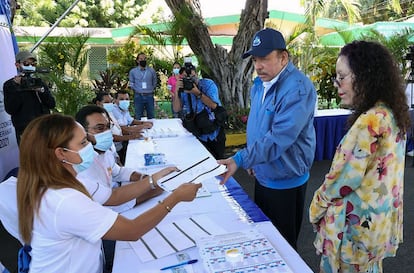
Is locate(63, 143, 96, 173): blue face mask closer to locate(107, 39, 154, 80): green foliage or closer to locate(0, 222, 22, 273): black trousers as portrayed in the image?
locate(0, 222, 22, 273): black trousers

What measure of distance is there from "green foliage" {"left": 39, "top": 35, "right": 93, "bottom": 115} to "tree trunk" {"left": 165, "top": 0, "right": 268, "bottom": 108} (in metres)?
2.07

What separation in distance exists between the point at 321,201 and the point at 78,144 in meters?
0.94

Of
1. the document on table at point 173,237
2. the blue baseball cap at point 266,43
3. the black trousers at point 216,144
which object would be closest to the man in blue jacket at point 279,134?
the blue baseball cap at point 266,43

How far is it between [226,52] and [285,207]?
201 inches

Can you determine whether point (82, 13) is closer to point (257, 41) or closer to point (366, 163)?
point (257, 41)

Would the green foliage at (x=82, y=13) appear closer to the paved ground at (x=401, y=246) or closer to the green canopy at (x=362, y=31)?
the green canopy at (x=362, y=31)

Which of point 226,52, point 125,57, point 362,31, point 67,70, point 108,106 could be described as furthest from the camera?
point 125,57

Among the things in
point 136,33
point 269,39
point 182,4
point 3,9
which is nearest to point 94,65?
point 136,33

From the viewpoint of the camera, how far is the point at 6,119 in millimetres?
4105

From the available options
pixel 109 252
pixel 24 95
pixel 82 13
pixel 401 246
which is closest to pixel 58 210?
pixel 109 252

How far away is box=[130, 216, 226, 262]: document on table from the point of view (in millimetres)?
1341

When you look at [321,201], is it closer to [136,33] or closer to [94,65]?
[136,33]

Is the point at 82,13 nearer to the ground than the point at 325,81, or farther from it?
farther from it

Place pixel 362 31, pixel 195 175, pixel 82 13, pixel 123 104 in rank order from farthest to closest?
pixel 82 13 → pixel 362 31 → pixel 123 104 → pixel 195 175
